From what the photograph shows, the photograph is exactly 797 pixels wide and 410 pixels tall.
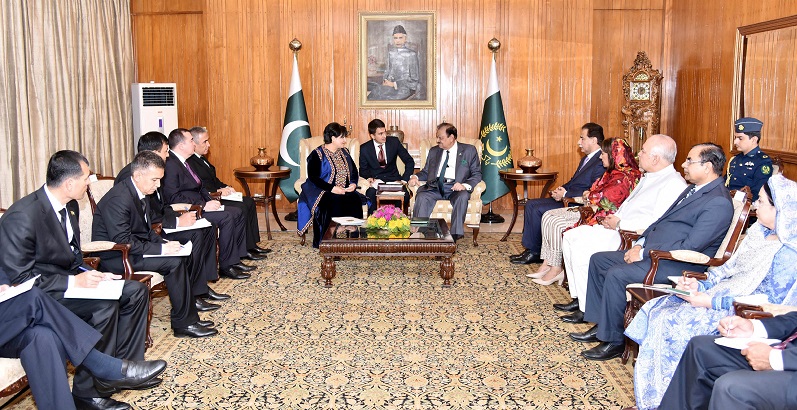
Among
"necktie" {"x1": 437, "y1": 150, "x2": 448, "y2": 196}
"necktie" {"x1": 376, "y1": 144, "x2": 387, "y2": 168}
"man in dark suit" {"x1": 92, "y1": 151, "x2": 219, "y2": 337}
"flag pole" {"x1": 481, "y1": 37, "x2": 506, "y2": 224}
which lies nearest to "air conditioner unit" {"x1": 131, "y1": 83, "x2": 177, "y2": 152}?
"necktie" {"x1": 376, "y1": 144, "x2": 387, "y2": 168}

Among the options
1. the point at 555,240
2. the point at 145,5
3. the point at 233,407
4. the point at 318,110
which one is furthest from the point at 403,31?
the point at 233,407

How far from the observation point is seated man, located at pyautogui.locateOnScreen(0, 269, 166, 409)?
3.24 m

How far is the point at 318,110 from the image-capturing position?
390 inches

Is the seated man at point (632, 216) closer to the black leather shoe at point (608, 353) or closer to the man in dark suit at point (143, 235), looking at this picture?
the black leather shoe at point (608, 353)

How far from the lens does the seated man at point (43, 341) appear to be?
3.24 metres

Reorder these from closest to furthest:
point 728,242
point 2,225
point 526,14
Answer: point 2,225, point 728,242, point 526,14

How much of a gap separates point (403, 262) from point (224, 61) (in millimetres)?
4397

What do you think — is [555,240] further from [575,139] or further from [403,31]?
[403,31]

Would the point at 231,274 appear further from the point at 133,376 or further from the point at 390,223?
the point at 133,376

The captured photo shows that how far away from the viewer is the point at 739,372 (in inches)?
109

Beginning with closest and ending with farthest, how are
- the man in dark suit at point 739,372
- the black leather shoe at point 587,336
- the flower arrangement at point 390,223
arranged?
the man in dark suit at point 739,372 → the black leather shoe at point 587,336 → the flower arrangement at point 390,223

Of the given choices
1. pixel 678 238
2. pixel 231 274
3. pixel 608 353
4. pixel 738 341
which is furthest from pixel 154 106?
pixel 738 341

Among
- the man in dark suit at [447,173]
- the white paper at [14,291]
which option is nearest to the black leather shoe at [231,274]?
the man in dark suit at [447,173]

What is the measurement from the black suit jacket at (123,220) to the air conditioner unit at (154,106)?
16.9ft
